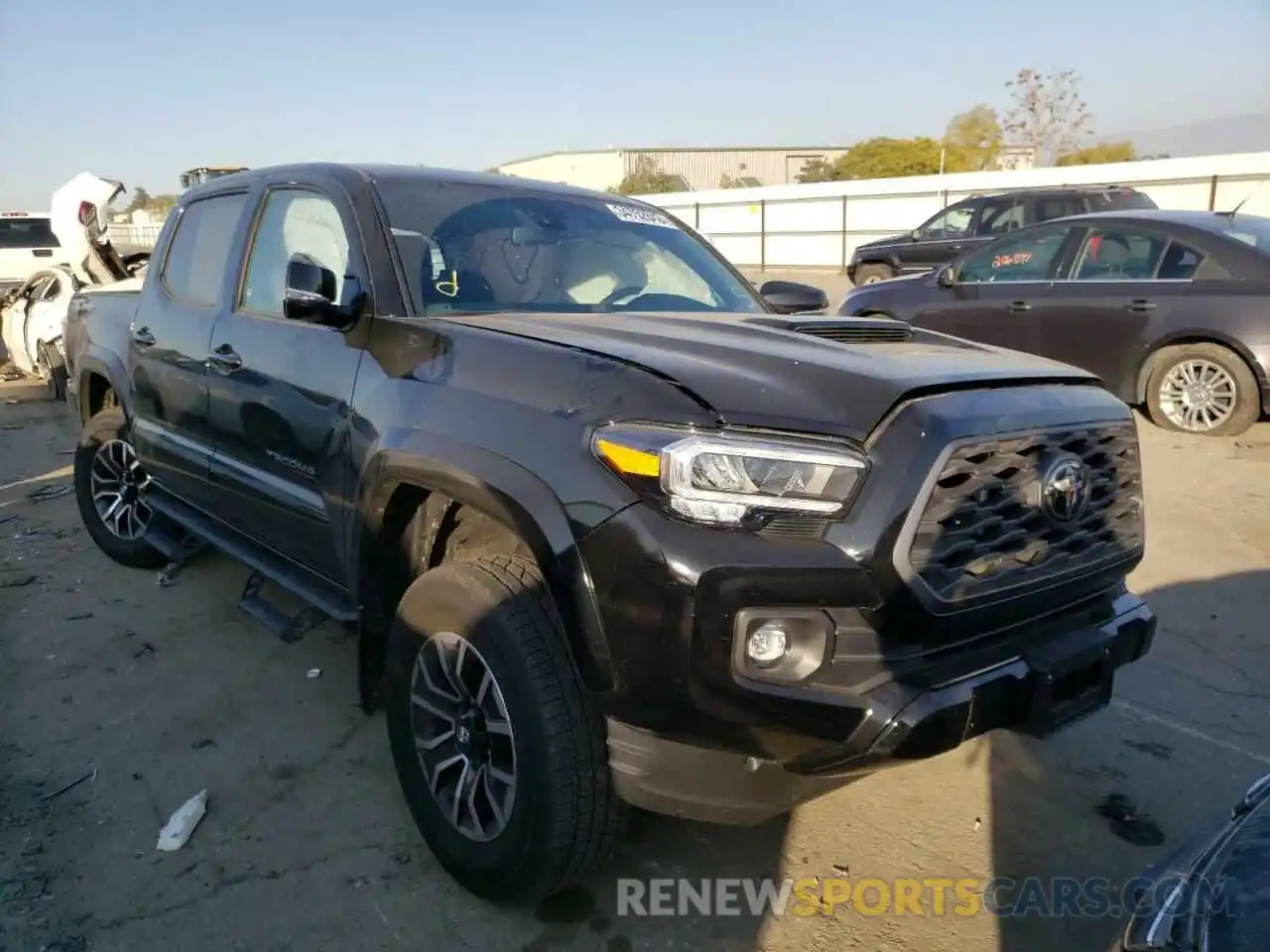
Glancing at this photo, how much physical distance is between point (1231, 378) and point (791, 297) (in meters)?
4.81

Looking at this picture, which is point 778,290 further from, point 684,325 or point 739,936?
point 739,936

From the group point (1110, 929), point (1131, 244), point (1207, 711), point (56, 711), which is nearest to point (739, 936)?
point (1110, 929)

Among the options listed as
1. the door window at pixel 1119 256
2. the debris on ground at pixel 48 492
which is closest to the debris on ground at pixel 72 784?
the debris on ground at pixel 48 492

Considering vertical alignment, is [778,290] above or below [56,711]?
above


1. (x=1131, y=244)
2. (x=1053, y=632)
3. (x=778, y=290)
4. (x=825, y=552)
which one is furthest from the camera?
(x=1131, y=244)

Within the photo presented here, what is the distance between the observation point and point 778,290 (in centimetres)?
396

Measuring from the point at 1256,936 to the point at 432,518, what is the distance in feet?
7.00

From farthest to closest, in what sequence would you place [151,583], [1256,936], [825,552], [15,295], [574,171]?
[574,171], [15,295], [151,583], [825,552], [1256,936]

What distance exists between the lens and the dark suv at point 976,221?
12.8m

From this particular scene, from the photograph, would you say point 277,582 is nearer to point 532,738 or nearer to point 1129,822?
point 532,738

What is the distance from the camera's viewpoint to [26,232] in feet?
56.2

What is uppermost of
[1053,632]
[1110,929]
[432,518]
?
[432,518]

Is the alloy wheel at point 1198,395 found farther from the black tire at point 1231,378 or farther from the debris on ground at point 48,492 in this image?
the debris on ground at point 48,492

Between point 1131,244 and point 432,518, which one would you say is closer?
point 432,518
